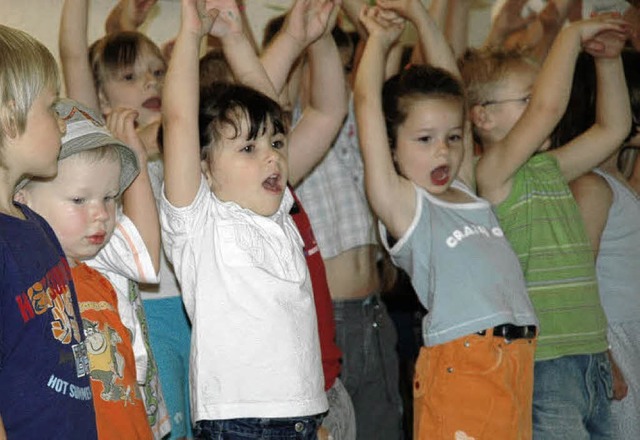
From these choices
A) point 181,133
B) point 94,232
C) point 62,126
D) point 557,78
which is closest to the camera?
point 62,126

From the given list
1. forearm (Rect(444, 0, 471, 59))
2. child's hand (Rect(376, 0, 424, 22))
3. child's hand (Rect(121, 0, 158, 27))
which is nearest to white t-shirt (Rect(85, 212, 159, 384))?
child's hand (Rect(376, 0, 424, 22))

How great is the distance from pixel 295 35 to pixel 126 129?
567 millimetres

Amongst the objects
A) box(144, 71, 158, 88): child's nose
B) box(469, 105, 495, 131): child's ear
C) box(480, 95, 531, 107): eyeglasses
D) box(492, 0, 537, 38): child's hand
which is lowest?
box(469, 105, 495, 131): child's ear

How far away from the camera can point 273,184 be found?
2.08 meters

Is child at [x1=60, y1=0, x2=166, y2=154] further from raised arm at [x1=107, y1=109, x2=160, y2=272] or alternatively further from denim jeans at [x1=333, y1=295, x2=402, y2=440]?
denim jeans at [x1=333, y1=295, x2=402, y2=440]

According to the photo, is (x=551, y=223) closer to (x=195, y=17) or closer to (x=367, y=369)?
(x=367, y=369)

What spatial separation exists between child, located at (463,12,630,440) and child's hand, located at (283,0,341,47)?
0.48 m

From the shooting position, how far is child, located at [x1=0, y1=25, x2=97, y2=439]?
1.51 meters

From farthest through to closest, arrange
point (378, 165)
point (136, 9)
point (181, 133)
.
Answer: point (136, 9), point (378, 165), point (181, 133)

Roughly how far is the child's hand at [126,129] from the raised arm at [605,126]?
1200 millimetres

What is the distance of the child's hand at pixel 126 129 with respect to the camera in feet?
6.84

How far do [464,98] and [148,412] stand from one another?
1.12m

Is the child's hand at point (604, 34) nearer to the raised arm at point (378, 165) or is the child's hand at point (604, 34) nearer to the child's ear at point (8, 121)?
the raised arm at point (378, 165)

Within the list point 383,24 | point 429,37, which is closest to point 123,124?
point 383,24
